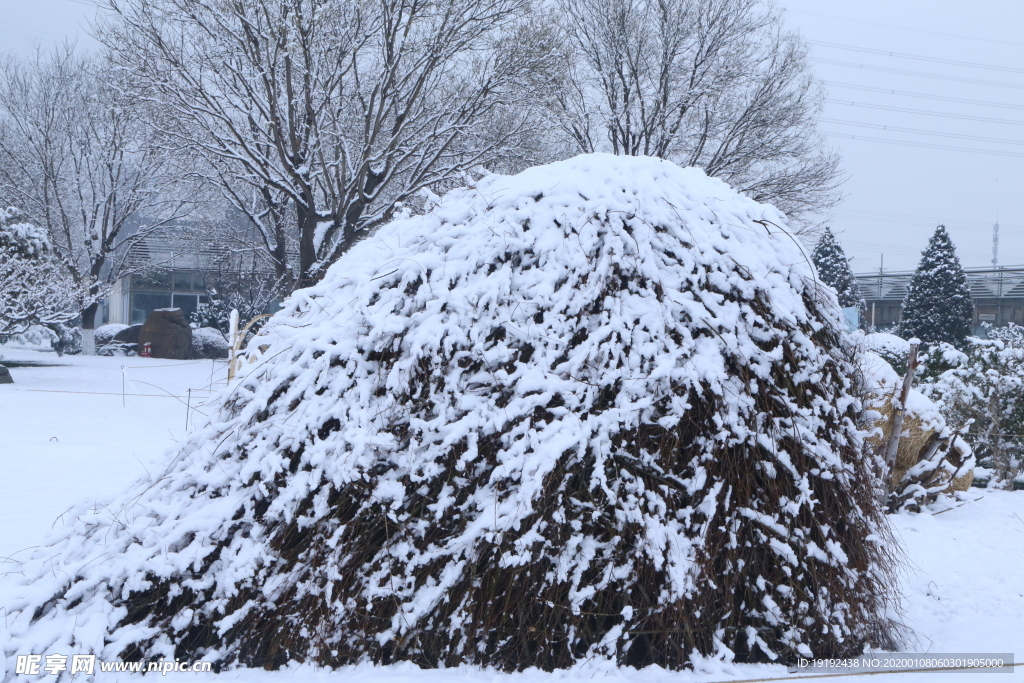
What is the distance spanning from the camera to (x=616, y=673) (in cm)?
281

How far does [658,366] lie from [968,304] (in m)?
26.2

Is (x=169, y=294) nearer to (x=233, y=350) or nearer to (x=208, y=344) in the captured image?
(x=208, y=344)

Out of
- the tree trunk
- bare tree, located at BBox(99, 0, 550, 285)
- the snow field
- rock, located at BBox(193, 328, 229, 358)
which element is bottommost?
the snow field

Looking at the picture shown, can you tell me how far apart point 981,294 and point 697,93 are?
79.9 feet

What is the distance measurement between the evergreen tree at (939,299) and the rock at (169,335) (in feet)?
81.2

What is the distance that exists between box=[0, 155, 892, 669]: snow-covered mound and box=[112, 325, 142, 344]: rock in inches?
1137

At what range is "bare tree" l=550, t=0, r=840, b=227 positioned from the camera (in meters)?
18.5

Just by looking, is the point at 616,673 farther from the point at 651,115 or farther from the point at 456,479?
the point at 651,115

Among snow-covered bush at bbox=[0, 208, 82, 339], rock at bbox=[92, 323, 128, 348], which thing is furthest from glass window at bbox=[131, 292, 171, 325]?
snow-covered bush at bbox=[0, 208, 82, 339]

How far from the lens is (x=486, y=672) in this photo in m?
2.81

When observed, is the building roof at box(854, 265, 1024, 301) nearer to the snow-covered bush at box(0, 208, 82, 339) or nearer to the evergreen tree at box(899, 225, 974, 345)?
the evergreen tree at box(899, 225, 974, 345)

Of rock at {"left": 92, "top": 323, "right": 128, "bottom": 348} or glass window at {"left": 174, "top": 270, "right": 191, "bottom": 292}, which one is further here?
glass window at {"left": 174, "top": 270, "right": 191, "bottom": 292}

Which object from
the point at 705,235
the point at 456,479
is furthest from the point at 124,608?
the point at 705,235

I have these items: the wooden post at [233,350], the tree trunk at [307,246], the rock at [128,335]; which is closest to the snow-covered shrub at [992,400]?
the wooden post at [233,350]
